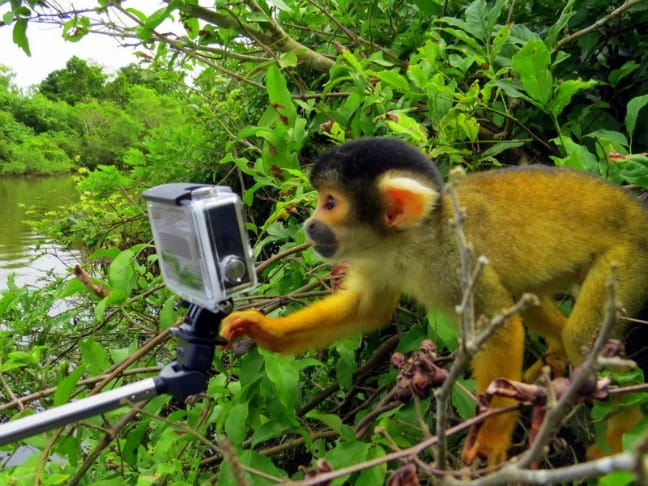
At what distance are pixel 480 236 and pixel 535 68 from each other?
549 mm

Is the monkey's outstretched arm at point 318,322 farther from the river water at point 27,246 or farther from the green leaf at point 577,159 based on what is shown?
the river water at point 27,246

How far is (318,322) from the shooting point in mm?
1882

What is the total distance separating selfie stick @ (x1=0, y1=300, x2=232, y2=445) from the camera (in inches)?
32.4

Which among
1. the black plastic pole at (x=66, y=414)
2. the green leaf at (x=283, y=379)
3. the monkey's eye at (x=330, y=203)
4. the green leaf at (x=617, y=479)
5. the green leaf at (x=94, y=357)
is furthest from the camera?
the monkey's eye at (x=330, y=203)

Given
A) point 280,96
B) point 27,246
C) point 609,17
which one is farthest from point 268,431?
point 27,246

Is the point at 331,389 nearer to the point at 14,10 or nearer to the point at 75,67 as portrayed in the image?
the point at 14,10

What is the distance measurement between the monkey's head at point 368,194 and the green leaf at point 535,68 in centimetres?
39

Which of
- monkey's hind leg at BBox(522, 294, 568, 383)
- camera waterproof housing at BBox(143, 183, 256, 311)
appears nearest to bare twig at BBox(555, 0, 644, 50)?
monkey's hind leg at BBox(522, 294, 568, 383)

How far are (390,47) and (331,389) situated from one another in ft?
6.29

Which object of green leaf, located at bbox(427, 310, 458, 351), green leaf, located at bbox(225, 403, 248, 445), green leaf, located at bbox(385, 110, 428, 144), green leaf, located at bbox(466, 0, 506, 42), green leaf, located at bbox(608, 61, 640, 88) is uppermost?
green leaf, located at bbox(466, 0, 506, 42)

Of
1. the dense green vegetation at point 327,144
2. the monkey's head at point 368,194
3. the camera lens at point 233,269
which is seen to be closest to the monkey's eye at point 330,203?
the monkey's head at point 368,194

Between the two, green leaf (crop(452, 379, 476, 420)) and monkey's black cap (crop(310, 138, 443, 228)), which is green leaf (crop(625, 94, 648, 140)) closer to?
monkey's black cap (crop(310, 138, 443, 228))

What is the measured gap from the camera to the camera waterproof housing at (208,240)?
A: 0.93 m

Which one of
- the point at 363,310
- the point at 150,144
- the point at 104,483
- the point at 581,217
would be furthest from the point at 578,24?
the point at 150,144
